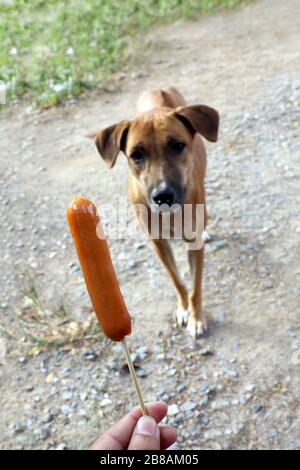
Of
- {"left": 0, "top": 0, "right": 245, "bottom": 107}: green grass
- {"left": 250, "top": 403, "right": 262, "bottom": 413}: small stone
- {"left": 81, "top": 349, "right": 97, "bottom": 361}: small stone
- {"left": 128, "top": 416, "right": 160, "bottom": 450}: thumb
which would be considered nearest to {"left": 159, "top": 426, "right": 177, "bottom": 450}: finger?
{"left": 128, "top": 416, "right": 160, "bottom": 450}: thumb

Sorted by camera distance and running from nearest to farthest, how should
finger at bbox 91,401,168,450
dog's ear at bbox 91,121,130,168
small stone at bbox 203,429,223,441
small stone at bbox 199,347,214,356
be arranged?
finger at bbox 91,401,168,450 → small stone at bbox 203,429,223,441 → dog's ear at bbox 91,121,130,168 → small stone at bbox 199,347,214,356

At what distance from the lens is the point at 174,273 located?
4.18m

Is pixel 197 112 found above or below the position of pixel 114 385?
above

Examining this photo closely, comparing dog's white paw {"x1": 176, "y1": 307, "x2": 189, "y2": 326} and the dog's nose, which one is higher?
the dog's nose

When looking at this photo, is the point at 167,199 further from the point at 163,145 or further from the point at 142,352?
the point at 142,352

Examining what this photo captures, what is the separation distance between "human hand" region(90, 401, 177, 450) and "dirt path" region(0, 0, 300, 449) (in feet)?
4.43

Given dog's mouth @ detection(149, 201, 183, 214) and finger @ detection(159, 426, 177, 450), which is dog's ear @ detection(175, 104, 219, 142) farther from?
finger @ detection(159, 426, 177, 450)

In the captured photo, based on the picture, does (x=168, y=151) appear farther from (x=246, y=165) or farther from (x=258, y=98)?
(x=258, y=98)

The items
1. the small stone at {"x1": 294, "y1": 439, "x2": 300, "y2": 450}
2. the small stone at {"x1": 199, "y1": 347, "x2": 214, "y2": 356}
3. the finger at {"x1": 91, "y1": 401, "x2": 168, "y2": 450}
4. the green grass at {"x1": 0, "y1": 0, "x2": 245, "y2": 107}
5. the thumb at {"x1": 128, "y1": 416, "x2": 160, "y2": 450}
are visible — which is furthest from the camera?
the green grass at {"x1": 0, "y1": 0, "x2": 245, "y2": 107}

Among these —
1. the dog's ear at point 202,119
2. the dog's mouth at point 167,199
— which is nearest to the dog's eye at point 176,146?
the dog's ear at point 202,119

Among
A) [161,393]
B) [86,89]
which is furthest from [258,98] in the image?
[161,393]

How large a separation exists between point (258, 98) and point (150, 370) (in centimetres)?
368

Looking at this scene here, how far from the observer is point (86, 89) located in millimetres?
7660

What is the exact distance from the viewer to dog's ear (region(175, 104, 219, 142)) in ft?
12.3
